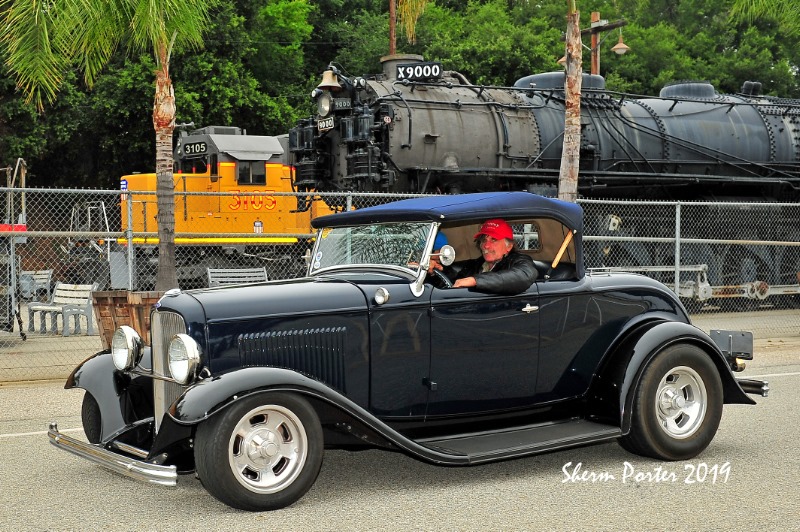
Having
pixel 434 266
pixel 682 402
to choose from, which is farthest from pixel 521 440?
pixel 682 402

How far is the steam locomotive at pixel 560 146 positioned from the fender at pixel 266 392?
10.5 metres

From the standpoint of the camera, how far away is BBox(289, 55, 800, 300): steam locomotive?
16125mm

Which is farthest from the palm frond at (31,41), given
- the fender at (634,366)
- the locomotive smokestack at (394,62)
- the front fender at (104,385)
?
the fender at (634,366)

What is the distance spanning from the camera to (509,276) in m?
6.04

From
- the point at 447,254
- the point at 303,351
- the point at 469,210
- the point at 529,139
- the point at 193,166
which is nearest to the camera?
the point at 303,351

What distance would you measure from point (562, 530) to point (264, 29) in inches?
1279

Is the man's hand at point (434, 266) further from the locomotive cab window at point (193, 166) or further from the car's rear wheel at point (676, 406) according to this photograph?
the locomotive cab window at point (193, 166)

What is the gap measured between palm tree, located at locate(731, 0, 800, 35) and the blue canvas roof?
34.8 feet

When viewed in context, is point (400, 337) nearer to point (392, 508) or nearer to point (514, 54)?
point (392, 508)

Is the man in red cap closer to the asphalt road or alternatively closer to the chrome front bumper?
the asphalt road

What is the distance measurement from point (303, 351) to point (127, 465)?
1179 mm

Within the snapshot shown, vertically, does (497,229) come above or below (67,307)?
above

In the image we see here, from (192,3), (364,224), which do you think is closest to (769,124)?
(192,3)

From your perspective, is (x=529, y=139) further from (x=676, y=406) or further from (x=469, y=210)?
(x=469, y=210)
